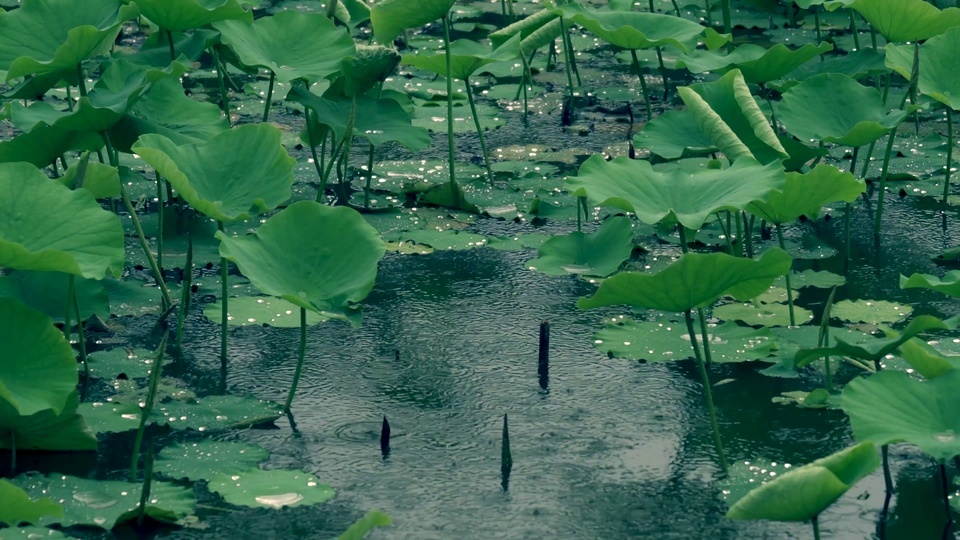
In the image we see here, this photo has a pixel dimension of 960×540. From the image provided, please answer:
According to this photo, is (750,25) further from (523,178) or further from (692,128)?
(692,128)

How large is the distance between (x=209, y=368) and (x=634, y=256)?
3.84 ft

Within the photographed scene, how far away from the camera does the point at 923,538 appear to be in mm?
2238

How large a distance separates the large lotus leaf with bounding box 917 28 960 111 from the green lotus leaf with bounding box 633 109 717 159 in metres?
0.60

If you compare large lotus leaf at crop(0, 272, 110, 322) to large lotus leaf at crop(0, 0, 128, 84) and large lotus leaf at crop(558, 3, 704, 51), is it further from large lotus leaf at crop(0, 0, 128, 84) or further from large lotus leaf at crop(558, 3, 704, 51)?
large lotus leaf at crop(558, 3, 704, 51)

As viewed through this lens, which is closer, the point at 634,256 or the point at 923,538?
the point at 923,538

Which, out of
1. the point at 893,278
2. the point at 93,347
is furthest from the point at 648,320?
the point at 93,347

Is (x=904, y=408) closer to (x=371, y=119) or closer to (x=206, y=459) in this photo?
(x=206, y=459)

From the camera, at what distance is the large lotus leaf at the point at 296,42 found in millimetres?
3402

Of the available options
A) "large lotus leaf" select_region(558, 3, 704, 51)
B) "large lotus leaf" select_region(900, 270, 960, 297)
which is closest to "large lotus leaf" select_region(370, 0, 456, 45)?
"large lotus leaf" select_region(558, 3, 704, 51)

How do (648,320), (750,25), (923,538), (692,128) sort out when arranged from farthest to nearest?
(750,25) < (692,128) < (648,320) < (923,538)

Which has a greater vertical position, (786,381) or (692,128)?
(692,128)

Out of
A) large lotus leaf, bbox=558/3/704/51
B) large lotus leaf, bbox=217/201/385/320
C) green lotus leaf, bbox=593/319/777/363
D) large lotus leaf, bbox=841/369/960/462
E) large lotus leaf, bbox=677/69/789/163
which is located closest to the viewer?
large lotus leaf, bbox=841/369/960/462

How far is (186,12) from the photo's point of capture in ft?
10.5

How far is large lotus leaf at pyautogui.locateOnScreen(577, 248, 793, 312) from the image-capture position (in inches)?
89.5
